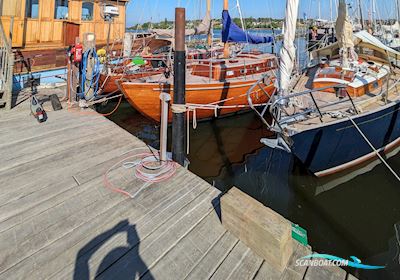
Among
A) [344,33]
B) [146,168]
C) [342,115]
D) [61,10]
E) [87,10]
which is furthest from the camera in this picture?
[87,10]

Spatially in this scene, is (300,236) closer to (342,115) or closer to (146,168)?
(146,168)

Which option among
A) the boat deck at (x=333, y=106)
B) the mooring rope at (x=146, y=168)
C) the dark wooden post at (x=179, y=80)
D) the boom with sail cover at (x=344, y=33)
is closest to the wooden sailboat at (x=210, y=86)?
the boat deck at (x=333, y=106)

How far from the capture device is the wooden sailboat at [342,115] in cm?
517

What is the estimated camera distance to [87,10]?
12.9 metres

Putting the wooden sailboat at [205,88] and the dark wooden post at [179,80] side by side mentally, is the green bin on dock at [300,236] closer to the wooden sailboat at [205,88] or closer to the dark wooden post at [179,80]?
the dark wooden post at [179,80]

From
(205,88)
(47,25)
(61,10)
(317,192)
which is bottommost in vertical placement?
(317,192)

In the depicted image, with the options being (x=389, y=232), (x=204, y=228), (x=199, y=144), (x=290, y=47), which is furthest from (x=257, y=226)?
(x=199, y=144)

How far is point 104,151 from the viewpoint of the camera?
14.5 ft

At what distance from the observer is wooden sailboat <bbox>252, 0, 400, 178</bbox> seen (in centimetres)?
517

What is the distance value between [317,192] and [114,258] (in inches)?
204

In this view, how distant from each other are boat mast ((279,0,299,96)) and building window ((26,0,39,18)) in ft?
35.0

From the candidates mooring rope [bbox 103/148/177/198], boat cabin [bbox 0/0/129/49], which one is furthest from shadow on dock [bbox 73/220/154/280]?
boat cabin [bbox 0/0/129/49]

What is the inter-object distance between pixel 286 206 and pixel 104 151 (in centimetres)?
403

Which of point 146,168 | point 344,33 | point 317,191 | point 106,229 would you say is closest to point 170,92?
point 146,168
